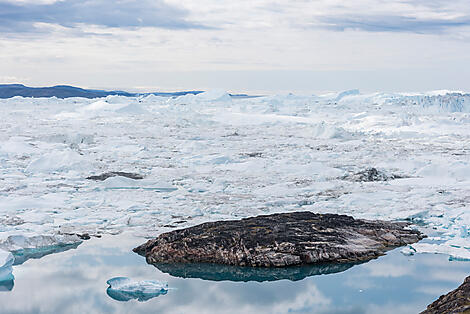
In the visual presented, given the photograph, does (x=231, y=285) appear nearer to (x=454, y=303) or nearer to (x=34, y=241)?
A: (x=454, y=303)

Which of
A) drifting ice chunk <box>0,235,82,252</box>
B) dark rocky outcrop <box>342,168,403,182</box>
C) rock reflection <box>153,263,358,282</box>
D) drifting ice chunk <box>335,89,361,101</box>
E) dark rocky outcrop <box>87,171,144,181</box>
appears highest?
drifting ice chunk <box>0,235,82,252</box>

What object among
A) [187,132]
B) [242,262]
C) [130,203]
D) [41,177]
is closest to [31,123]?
[187,132]

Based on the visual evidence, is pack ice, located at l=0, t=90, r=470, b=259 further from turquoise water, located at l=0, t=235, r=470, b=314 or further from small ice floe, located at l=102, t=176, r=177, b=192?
turquoise water, located at l=0, t=235, r=470, b=314

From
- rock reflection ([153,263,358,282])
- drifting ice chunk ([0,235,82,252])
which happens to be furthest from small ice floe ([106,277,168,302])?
drifting ice chunk ([0,235,82,252])

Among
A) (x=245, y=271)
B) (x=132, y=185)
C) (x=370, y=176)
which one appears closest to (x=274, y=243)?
(x=245, y=271)

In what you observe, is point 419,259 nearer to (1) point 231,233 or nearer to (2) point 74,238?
(1) point 231,233
